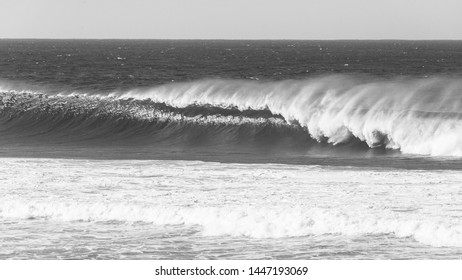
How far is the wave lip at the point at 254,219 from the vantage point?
42.5ft

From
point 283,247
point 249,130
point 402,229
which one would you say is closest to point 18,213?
point 283,247

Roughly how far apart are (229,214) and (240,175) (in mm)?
4002

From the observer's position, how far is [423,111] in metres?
26.3

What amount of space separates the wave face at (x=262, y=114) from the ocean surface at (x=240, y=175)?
0.08 m

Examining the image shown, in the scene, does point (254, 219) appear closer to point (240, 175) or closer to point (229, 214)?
point (229, 214)

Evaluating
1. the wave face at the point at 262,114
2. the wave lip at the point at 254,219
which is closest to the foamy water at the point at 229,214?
the wave lip at the point at 254,219

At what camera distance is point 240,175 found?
17812 mm

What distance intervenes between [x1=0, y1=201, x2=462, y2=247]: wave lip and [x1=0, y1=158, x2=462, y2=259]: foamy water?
0.05 ft

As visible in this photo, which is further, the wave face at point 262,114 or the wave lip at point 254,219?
the wave face at point 262,114

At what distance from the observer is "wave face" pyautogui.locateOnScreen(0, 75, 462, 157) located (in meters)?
24.8

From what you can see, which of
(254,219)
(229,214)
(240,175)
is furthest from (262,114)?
(254,219)

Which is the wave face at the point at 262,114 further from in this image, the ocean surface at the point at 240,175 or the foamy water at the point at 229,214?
the foamy water at the point at 229,214

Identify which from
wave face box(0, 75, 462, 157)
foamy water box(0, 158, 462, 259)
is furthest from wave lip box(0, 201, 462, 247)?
wave face box(0, 75, 462, 157)

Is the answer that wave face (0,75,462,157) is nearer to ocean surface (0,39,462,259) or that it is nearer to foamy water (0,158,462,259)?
ocean surface (0,39,462,259)
